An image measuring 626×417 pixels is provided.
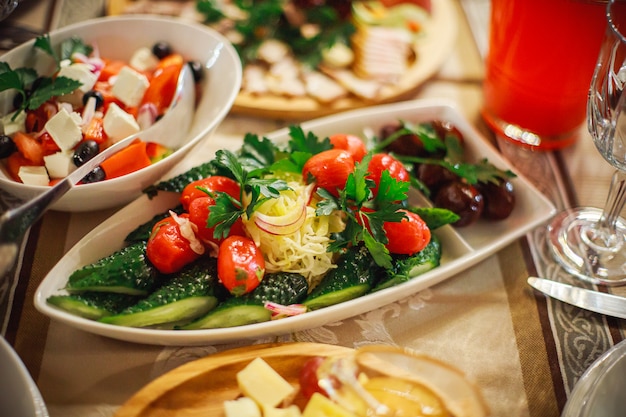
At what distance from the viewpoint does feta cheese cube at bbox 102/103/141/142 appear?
1.30 meters

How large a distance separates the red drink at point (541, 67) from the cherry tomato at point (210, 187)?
0.87 metres

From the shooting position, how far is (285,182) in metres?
1.19

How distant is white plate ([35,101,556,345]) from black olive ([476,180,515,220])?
4 cm

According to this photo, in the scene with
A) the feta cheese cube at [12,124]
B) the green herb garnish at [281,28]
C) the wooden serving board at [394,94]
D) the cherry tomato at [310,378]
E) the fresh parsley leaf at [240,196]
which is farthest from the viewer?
the green herb garnish at [281,28]

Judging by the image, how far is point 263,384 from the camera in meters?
0.96

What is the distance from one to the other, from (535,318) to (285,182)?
2.04 ft

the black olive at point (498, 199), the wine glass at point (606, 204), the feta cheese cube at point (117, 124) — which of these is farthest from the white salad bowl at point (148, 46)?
the wine glass at point (606, 204)

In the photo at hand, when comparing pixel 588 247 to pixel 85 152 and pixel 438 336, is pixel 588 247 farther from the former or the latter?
pixel 85 152

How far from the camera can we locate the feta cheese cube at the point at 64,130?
125cm

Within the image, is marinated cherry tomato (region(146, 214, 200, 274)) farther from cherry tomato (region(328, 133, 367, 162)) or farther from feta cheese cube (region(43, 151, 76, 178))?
cherry tomato (region(328, 133, 367, 162))

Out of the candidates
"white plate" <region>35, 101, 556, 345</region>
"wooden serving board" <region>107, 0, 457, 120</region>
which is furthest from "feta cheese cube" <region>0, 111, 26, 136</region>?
"wooden serving board" <region>107, 0, 457, 120</region>

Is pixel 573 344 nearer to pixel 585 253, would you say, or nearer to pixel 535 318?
pixel 535 318

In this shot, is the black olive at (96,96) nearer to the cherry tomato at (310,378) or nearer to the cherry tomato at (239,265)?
the cherry tomato at (239,265)

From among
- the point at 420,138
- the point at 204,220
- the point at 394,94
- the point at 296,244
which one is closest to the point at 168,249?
the point at 204,220
